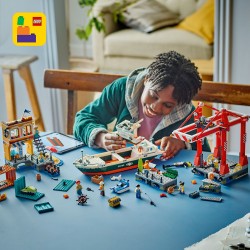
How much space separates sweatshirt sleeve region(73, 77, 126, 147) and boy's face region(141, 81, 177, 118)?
113 mm

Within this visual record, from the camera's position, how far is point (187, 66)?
5.03 ft

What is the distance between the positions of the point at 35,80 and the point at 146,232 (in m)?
1.64

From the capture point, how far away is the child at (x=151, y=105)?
1532mm

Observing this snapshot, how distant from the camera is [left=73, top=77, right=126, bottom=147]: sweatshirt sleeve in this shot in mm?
1683

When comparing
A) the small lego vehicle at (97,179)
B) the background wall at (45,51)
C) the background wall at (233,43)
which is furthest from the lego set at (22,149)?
the background wall at (45,51)

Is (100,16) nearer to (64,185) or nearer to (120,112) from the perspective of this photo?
(120,112)

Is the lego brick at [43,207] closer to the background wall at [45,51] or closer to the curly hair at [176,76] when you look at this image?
the curly hair at [176,76]

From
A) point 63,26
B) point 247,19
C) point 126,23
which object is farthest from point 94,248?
point 126,23

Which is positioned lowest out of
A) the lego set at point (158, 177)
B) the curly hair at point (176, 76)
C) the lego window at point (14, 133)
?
the lego set at point (158, 177)

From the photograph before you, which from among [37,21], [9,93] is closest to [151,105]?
[37,21]

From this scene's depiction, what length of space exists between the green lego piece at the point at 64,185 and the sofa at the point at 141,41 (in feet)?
7.26

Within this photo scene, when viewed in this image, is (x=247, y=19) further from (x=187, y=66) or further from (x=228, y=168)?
(x=228, y=168)

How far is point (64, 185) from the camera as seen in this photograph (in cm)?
142

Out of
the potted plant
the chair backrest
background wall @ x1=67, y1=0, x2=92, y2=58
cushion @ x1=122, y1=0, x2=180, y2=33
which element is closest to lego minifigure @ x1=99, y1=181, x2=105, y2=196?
the chair backrest
